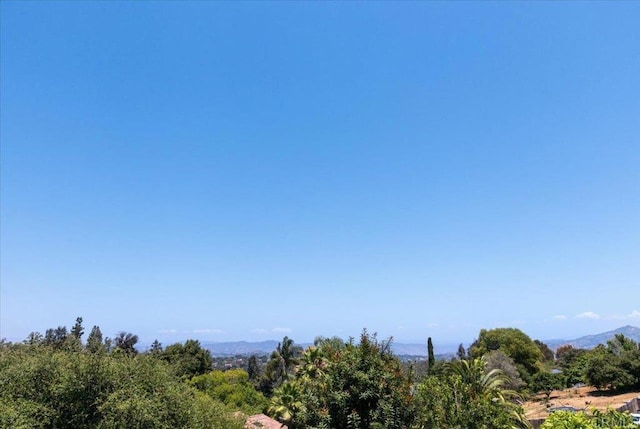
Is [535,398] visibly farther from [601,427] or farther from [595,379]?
[601,427]

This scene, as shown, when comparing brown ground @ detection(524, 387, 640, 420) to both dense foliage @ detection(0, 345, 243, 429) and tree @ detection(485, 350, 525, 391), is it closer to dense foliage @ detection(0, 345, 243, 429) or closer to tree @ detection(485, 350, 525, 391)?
tree @ detection(485, 350, 525, 391)

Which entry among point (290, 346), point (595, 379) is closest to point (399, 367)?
point (290, 346)

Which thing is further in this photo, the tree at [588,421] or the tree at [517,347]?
the tree at [517,347]

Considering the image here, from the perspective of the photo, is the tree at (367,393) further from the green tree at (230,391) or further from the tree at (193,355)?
the tree at (193,355)

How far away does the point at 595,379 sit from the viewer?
45.9 m

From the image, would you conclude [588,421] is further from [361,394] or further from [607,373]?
[607,373]

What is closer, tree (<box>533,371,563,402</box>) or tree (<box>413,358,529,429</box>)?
tree (<box>413,358,529,429</box>)

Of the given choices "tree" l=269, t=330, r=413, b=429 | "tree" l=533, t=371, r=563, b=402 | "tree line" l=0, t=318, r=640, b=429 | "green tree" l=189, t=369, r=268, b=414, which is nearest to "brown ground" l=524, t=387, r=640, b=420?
"tree" l=533, t=371, r=563, b=402

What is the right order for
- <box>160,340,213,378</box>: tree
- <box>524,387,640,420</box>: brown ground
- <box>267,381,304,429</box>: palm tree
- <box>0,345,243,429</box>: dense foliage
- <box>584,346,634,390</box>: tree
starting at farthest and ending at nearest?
1. <box>160,340,213,378</box>: tree
2. <box>584,346,634,390</box>: tree
3. <box>524,387,640,420</box>: brown ground
4. <box>267,381,304,429</box>: palm tree
5. <box>0,345,243,429</box>: dense foliage

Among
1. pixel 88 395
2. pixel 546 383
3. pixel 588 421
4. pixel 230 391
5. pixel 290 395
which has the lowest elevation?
pixel 230 391

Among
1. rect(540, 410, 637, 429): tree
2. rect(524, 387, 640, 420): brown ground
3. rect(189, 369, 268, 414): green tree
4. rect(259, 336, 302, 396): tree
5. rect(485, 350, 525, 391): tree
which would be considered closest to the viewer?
rect(540, 410, 637, 429): tree

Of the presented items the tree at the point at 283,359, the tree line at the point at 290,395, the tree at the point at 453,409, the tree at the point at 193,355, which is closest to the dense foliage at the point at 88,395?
the tree line at the point at 290,395

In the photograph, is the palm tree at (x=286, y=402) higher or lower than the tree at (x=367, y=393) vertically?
lower

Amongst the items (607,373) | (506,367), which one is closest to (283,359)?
(506,367)
